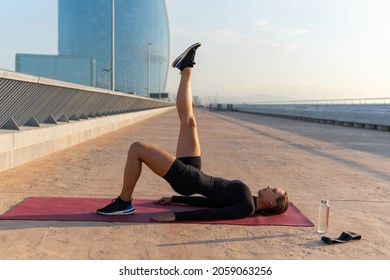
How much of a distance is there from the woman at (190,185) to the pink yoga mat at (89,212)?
0.32 ft

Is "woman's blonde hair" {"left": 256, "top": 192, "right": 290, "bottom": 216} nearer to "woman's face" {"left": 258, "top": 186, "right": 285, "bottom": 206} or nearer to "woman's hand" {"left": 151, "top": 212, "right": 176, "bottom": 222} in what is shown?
"woman's face" {"left": 258, "top": 186, "right": 285, "bottom": 206}

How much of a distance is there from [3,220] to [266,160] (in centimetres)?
649

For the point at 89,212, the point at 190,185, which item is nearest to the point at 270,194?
the point at 190,185

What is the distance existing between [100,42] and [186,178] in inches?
4619

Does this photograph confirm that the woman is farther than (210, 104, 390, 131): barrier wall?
No

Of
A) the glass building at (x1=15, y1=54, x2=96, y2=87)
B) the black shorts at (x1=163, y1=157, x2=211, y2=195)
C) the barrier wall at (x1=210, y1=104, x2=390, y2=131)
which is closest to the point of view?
the black shorts at (x1=163, y1=157, x2=211, y2=195)

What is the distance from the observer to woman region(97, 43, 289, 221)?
4.24 m

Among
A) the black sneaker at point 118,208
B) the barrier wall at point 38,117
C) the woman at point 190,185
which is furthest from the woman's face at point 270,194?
the barrier wall at point 38,117

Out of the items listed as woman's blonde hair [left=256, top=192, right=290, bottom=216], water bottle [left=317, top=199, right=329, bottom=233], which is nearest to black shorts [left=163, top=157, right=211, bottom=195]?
woman's blonde hair [left=256, top=192, right=290, bottom=216]

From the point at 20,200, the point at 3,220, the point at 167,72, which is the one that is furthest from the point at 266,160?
the point at 167,72

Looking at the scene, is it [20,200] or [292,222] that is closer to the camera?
[292,222]

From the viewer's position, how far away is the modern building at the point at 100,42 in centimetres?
10875

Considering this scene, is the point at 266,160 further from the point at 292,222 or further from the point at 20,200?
the point at 20,200

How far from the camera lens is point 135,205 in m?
5.02
